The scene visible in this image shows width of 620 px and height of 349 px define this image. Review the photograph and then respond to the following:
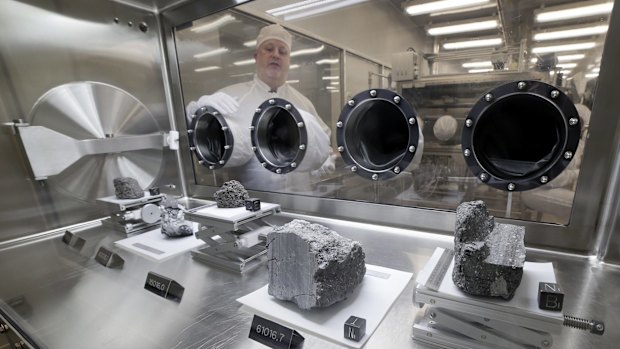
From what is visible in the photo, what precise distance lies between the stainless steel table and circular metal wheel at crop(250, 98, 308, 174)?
0.46 m

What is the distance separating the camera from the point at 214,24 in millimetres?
1403

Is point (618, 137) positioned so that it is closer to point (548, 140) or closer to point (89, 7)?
point (548, 140)

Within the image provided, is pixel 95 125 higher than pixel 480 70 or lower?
lower

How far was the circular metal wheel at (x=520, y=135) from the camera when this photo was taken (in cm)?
77

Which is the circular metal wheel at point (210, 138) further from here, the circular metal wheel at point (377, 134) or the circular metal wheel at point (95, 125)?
the circular metal wheel at point (377, 134)

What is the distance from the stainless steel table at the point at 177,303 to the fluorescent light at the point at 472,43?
0.63 meters

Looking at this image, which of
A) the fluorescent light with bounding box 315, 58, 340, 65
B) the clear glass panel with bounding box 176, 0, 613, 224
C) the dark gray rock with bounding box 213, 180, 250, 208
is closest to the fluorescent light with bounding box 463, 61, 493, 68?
the clear glass panel with bounding box 176, 0, 613, 224

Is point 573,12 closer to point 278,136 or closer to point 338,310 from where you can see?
point 338,310

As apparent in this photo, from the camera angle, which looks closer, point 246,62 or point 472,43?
point 472,43

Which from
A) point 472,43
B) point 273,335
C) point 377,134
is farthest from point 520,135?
point 273,335

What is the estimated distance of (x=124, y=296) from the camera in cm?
73

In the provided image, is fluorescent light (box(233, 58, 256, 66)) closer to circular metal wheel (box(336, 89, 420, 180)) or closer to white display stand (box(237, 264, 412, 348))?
circular metal wheel (box(336, 89, 420, 180))

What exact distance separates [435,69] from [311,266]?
783 mm

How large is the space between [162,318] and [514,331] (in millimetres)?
691
